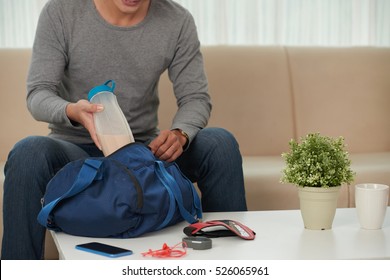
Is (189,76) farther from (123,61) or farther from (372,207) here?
(372,207)

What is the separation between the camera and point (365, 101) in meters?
2.82

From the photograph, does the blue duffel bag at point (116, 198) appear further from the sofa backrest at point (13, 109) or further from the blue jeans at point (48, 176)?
the sofa backrest at point (13, 109)

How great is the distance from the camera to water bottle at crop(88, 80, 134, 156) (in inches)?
65.5

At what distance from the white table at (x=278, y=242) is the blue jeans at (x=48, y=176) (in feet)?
0.75

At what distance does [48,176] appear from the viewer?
176 cm

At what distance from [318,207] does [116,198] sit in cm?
43

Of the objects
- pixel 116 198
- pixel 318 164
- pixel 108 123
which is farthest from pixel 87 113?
pixel 318 164

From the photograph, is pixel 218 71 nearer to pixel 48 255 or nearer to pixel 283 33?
pixel 283 33

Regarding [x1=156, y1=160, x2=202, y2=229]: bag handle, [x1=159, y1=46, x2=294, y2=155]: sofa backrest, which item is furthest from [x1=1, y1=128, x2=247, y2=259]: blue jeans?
[x1=159, y1=46, x2=294, y2=155]: sofa backrest

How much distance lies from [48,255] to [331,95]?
1.29 meters

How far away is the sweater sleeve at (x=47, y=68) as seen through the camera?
189cm

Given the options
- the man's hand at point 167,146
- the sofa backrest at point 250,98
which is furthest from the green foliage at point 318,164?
the sofa backrest at point 250,98
